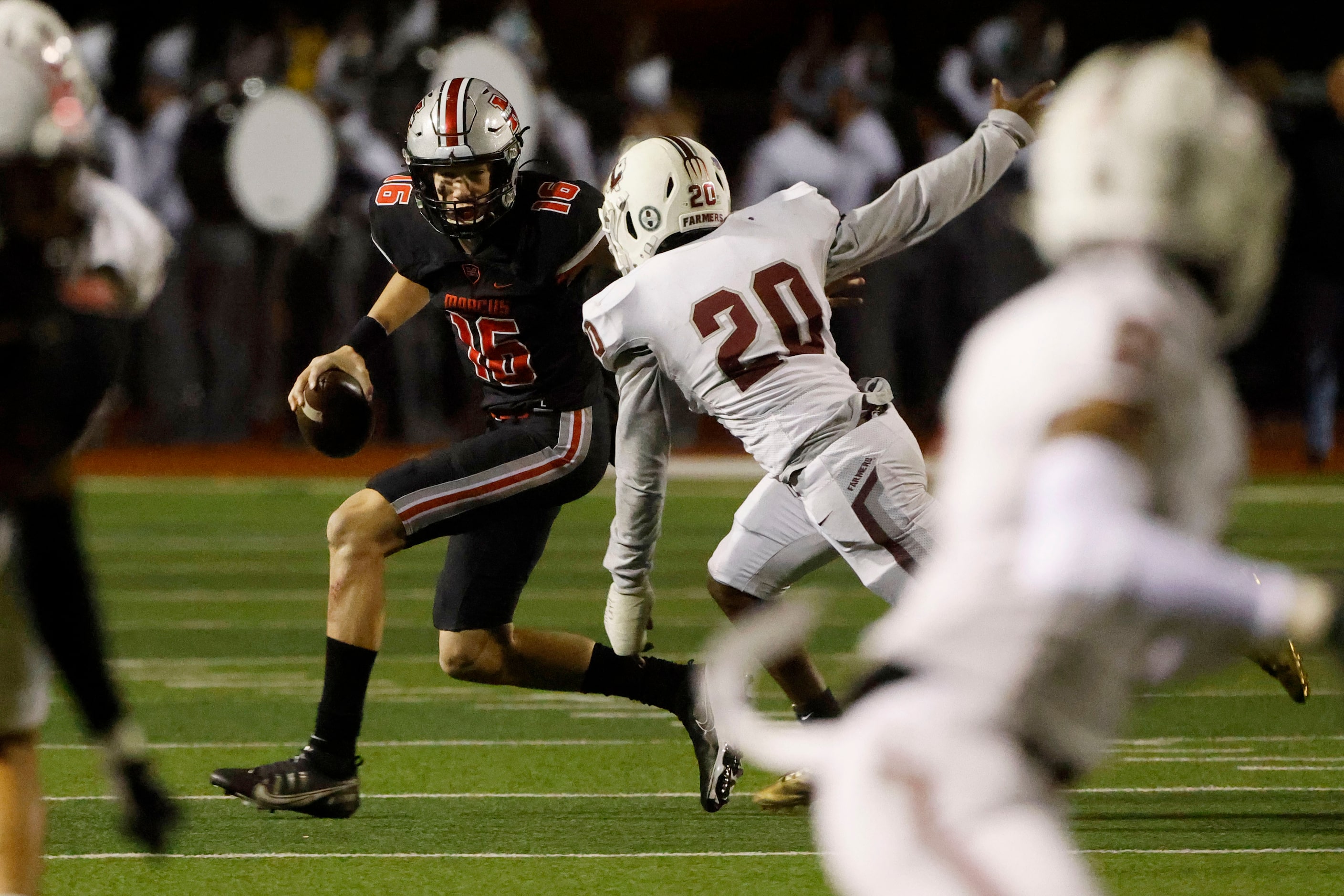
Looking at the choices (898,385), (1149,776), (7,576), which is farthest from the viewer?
(898,385)

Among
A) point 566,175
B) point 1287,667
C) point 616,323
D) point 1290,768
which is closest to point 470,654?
point 616,323

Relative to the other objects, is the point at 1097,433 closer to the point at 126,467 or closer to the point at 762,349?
the point at 762,349

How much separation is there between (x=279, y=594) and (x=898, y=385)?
611 centimetres

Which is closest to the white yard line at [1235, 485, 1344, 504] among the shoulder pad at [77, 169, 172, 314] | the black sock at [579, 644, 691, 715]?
the black sock at [579, 644, 691, 715]

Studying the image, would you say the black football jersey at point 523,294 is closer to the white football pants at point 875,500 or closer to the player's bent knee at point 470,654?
the player's bent knee at point 470,654

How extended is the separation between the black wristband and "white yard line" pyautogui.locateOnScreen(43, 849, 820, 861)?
131 centimetres

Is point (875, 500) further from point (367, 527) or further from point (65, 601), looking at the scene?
point (65, 601)

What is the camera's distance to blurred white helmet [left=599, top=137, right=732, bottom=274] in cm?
455

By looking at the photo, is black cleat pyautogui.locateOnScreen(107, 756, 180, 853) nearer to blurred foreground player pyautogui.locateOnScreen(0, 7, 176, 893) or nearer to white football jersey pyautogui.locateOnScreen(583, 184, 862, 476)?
blurred foreground player pyautogui.locateOnScreen(0, 7, 176, 893)

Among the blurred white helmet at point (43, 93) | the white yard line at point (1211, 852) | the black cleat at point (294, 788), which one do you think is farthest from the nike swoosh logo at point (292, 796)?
the blurred white helmet at point (43, 93)

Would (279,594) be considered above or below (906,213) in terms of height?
below

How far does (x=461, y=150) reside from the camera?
16.0ft

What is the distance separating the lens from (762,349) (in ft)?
14.4

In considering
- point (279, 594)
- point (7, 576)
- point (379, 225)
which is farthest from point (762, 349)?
point (279, 594)
